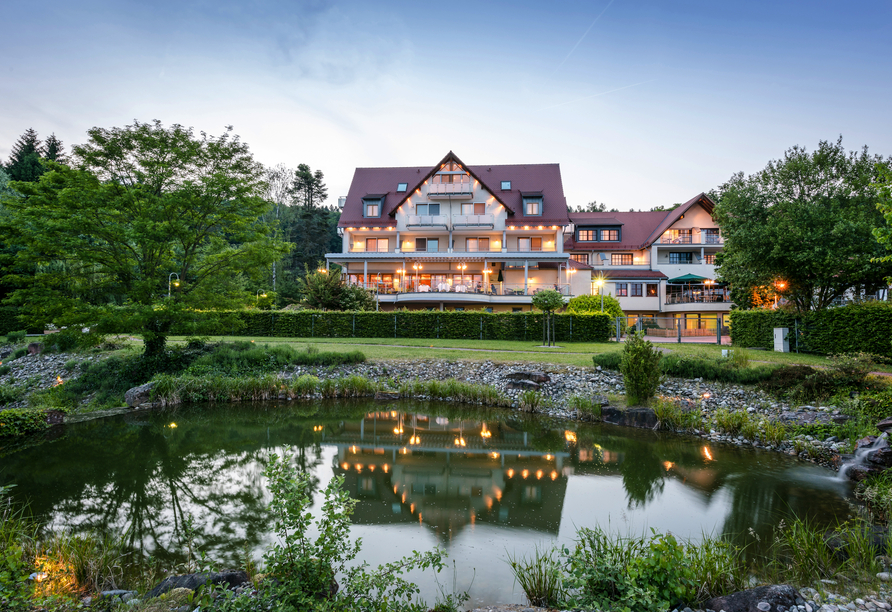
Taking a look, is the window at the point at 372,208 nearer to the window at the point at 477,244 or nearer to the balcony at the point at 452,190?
the balcony at the point at 452,190

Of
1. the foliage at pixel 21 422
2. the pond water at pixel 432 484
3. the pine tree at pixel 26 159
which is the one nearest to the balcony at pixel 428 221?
the pond water at pixel 432 484

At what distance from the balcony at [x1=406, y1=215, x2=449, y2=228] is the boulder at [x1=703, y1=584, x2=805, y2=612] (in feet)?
118

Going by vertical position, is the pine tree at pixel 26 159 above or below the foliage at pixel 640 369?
above

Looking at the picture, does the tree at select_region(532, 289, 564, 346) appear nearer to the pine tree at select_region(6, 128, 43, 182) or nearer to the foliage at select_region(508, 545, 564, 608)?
the foliage at select_region(508, 545, 564, 608)

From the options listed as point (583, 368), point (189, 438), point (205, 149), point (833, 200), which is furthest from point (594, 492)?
point (833, 200)

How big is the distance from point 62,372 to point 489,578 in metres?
20.2

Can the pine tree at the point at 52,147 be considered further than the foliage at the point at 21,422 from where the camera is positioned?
Yes

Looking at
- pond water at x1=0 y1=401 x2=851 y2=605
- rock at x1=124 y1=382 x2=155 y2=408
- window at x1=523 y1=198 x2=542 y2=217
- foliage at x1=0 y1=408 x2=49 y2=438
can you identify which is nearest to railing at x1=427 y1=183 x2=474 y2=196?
window at x1=523 y1=198 x2=542 y2=217

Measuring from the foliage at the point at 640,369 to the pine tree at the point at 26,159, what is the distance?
47.1m

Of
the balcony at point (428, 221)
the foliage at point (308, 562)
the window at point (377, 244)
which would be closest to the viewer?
the foliage at point (308, 562)

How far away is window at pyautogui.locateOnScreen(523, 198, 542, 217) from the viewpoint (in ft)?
129

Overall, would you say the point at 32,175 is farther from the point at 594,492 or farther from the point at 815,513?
the point at 815,513

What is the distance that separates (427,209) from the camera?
39188mm

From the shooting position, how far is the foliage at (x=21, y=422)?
10750mm
